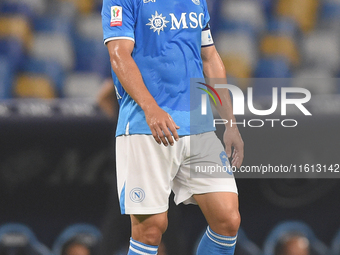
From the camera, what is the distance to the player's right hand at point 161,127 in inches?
67.4

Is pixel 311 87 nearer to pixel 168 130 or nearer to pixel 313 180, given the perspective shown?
pixel 313 180

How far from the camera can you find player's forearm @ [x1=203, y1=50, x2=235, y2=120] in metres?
2.20

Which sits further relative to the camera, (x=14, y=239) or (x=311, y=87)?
(x=311, y=87)

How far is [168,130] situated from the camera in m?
1.72

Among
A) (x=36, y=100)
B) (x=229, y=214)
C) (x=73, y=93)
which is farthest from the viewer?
(x=73, y=93)

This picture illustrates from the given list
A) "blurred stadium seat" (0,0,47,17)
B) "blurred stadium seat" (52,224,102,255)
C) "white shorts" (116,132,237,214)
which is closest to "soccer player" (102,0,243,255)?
"white shorts" (116,132,237,214)

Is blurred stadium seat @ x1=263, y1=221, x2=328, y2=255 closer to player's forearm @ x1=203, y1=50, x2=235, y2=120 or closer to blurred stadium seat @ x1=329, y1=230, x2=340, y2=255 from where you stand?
blurred stadium seat @ x1=329, y1=230, x2=340, y2=255

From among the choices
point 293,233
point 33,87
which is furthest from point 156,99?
point 293,233

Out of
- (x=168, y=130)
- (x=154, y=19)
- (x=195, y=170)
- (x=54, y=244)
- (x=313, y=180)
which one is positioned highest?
(x=154, y=19)

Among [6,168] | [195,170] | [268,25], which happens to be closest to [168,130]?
[195,170]

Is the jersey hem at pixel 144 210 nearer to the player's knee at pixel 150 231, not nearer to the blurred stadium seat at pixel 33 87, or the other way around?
the player's knee at pixel 150 231

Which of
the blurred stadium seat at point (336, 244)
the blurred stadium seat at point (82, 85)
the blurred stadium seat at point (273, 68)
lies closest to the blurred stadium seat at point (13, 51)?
the blurred stadium seat at point (82, 85)

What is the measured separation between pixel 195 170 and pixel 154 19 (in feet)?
2.16

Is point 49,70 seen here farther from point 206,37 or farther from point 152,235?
point 152,235
